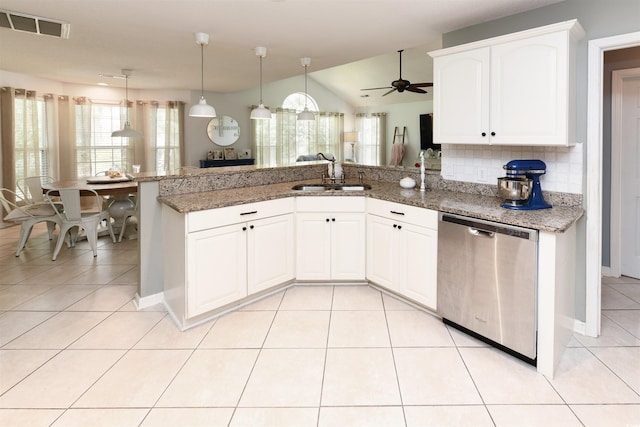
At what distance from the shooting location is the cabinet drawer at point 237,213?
273 cm

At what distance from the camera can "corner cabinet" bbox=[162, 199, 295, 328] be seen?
9.05 feet

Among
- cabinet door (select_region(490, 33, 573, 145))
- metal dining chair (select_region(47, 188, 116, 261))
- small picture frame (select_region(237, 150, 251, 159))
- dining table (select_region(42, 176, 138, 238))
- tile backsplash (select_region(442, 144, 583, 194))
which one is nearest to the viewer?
cabinet door (select_region(490, 33, 573, 145))

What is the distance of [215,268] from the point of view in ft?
9.48

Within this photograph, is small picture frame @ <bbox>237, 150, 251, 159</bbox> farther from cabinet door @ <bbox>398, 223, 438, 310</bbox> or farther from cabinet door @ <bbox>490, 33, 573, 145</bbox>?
cabinet door @ <bbox>490, 33, 573, 145</bbox>

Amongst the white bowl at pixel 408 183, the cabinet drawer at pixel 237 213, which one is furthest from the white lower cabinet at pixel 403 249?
the cabinet drawer at pixel 237 213

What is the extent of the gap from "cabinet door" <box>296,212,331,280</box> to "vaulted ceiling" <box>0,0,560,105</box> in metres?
1.64

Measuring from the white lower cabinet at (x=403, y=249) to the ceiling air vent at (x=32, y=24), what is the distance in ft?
9.95

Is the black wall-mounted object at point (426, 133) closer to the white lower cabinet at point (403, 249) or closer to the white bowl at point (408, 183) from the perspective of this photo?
the white bowl at point (408, 183)

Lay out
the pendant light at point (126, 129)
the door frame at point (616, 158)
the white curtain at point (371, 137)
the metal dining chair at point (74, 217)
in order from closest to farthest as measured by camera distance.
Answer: the door frame at point (616, 158), the metal dining chair at point (74, 217), the pendant light at point (126, 129), the white curtain at point (371, 137)

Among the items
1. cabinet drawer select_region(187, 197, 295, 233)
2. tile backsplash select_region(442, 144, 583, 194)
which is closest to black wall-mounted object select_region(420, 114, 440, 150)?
tile backsplash select_region(442, 144, 583, 194)

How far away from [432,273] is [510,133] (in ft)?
3.60

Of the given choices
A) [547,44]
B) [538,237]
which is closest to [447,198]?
[538,237]

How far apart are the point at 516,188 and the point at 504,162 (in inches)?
21.5

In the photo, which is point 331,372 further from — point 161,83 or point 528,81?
point 161,83
